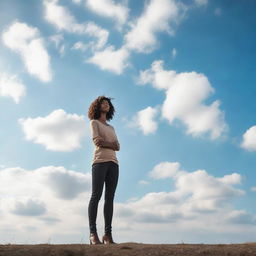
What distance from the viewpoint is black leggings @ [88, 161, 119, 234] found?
885cm

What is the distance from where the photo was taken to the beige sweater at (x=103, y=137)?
902 cm

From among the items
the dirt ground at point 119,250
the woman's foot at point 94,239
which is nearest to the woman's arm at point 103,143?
the woman's foot at point 94,239

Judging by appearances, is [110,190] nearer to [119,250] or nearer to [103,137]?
[103,137]

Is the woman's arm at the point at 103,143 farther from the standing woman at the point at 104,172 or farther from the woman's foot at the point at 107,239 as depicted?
the woman's foot at the point at 107,239

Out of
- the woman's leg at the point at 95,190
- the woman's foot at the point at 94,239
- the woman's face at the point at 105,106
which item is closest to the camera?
the woman's foot at the point at 94,239

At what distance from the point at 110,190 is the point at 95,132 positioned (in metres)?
1.33

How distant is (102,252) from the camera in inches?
294

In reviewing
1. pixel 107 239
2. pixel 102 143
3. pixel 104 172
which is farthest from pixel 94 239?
pixel 102 143

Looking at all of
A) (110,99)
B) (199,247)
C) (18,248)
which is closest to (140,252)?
(199,247)

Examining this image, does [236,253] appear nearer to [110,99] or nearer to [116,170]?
[116,170]

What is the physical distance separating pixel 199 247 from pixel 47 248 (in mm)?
2963

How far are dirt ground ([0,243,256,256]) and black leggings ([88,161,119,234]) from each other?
2.82 ft

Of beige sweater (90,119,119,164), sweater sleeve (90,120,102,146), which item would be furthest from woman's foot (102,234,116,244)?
sweater sleeve (90,120,102,146)

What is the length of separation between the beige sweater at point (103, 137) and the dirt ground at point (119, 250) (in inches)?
75.7
